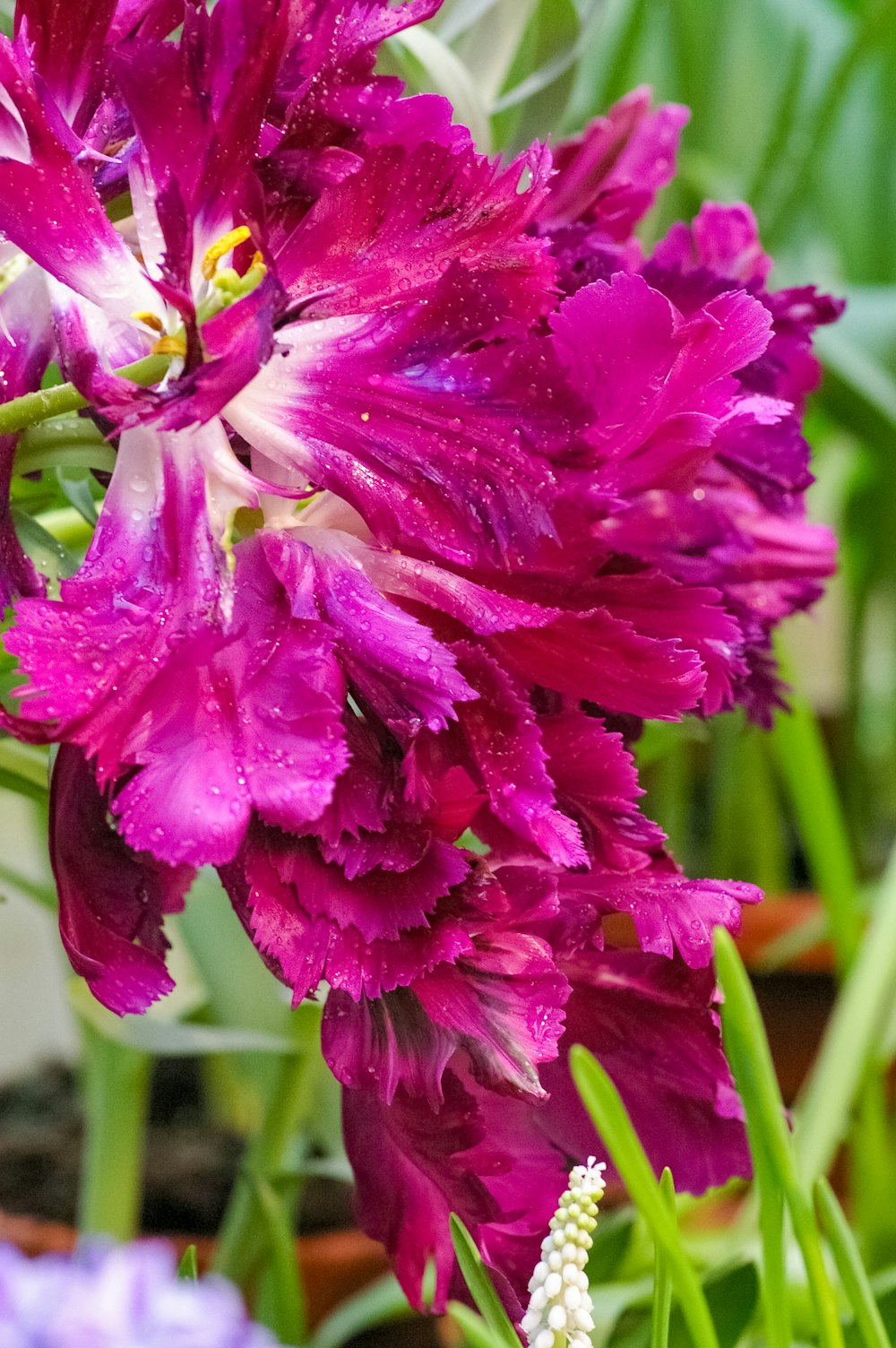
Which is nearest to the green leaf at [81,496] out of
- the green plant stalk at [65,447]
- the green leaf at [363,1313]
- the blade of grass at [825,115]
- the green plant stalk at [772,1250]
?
the green plant stalk at [65,447]

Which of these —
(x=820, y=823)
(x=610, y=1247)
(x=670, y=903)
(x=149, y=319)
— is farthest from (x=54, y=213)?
(x=820, y=823)

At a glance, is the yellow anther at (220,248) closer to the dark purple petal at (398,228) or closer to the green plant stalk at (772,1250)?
the dark purple petal at (398,228)

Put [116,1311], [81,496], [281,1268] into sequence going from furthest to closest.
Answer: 1. [281,1268]
2. [81,496]
3. [116,1311]

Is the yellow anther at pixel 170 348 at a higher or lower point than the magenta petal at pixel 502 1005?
higher

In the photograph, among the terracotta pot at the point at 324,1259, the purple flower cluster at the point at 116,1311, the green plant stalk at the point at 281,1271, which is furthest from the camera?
the terracotta pot at the point at 324,1259

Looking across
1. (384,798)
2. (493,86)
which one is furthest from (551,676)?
(493,86)

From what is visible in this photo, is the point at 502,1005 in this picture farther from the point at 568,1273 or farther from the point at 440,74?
the point at 440,74
